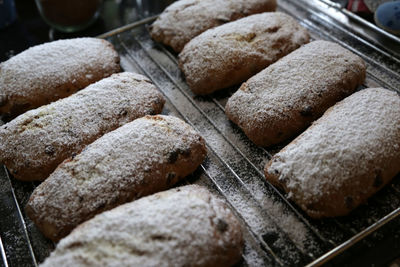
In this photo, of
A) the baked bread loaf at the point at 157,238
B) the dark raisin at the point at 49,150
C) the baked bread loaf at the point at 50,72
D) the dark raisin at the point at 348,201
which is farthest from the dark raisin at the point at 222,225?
the baked bread loaf at the point at 50,72

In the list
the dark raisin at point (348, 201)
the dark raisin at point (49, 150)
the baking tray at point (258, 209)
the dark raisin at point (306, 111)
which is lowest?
the baking tray at point (258, 209)

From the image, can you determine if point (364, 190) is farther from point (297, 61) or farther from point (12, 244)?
point (12, 244)

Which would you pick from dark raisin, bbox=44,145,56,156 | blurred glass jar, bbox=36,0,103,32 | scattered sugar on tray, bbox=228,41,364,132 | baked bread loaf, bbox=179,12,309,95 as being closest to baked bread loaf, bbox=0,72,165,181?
dark raisin, bbox=44,145,56,156

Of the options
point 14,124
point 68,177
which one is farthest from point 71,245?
point 14,124

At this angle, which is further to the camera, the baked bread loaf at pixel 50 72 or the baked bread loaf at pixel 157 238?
the baked bread loaf at pixel 50 72

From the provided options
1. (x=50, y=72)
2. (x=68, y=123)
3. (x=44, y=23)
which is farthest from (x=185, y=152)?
(x=44, y=23)

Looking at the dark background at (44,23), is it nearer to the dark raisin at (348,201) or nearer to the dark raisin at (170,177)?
the dark raisin at (170,177)

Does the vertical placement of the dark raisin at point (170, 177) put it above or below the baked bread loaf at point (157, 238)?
below
